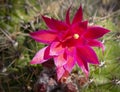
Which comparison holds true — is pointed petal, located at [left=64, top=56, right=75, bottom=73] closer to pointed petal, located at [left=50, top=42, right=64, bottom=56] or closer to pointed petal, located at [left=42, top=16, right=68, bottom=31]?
pointed petal, located at [left=50, top=42, right=64, bottom=56]

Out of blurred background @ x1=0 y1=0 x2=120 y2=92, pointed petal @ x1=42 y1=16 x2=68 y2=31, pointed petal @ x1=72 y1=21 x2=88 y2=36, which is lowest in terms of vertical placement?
blurred background @ x1=0 y1=0 x2=120 y2=92

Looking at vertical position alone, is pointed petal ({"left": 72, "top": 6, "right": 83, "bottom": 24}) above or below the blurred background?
above

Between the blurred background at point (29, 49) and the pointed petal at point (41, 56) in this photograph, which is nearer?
the pointed petal at point (41, 56)

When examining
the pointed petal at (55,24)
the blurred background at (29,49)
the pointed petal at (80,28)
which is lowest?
the blurred background at (29,49)

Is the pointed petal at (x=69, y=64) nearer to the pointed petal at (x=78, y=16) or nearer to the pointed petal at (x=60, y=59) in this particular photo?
the pointed petal at (x=60, y=59)

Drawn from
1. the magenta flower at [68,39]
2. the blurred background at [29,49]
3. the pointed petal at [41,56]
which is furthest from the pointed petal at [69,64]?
the blurred background at [29,49]

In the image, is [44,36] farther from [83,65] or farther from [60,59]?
[83,65]

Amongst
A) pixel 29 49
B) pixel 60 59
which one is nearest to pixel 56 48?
pixel 60 59

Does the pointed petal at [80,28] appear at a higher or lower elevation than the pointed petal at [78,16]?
lower

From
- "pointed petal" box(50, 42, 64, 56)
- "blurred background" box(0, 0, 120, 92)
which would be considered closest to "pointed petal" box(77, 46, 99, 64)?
"pointed petal" box(50, 42, 64, 56)
